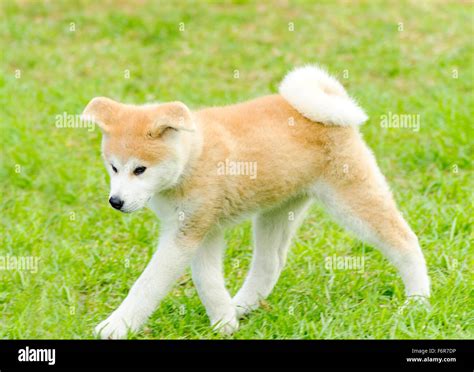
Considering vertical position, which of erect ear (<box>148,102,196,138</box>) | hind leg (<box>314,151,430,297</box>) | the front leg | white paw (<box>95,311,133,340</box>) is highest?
erect ear (<box>148,102,196,138</box>)

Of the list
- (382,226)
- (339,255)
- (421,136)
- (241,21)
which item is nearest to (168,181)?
(382,226)

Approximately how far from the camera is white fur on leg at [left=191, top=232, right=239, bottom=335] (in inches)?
209

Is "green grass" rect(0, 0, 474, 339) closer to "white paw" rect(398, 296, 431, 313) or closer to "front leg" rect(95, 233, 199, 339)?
"white paw" rect(398, 296, 431, 313)

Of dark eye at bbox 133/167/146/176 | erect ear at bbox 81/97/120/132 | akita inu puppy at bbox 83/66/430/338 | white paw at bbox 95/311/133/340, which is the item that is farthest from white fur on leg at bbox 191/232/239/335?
erect ear at bbox 81/97/120/132

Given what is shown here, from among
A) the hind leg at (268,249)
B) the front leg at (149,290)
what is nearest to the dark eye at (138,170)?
the front leg at (149,290)

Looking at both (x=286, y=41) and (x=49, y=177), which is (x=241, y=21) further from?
(x=49, y=177)

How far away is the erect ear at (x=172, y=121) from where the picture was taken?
4.91m

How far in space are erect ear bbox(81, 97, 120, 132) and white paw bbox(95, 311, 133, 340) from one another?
1.12 metres

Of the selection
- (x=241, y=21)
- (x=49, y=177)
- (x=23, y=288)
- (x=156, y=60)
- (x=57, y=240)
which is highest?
(x=241, y=21)

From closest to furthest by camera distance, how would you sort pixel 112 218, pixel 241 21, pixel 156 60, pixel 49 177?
pixel 112 218, pixel 49 177, pixel 156 60, pixel 241 21

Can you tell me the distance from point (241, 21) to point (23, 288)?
687 cm

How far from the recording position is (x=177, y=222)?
5.17 metres

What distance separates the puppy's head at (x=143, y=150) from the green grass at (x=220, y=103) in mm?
933

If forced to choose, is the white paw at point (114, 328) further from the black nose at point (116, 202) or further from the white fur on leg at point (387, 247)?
the white fur on leg at point (387, 247)
